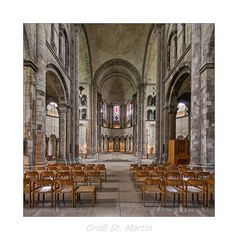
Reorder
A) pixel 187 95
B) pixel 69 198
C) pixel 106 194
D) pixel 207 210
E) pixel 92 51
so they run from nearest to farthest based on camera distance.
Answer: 1. pixel 207 210
2. pixel 69 198
3. pixel 106 194
4. pixel 187 95
5. pixel 92 51

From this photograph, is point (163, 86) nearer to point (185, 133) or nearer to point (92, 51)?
point (185, 133)

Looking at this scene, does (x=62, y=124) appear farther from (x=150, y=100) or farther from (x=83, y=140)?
(x=150, y=100)

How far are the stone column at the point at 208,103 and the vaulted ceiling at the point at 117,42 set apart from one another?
17.7 m

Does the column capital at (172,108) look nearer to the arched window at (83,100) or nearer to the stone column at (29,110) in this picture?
the stone column at (29,110)

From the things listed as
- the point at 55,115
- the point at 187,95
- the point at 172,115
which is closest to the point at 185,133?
the point at 187,95

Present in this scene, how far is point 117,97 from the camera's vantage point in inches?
1747

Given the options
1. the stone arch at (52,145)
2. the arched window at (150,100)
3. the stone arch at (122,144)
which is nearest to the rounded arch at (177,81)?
the arched window at (150,100)

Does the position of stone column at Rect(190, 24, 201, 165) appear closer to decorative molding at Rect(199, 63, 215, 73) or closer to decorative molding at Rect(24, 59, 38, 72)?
decorative molding at Rect(199, 63, 215, 73)

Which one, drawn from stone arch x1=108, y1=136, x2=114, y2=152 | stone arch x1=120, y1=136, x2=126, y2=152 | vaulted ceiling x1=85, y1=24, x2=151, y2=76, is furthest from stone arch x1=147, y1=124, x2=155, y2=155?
stone arch x1=108, y1=136, x2=114, y2=152

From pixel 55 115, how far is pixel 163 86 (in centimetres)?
1523

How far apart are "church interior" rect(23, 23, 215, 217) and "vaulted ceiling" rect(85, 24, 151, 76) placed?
141mm

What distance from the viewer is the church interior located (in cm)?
566

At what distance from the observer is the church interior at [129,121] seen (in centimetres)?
566

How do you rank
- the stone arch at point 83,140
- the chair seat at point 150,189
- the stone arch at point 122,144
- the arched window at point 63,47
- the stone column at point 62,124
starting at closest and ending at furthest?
the chair seat at point 150,189 → the arched window at point 63,47 → the stone column at point 62,124 → the stone arch at point 83,140 → the stone arch at point 122,144
